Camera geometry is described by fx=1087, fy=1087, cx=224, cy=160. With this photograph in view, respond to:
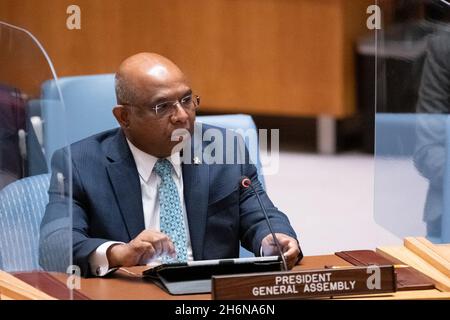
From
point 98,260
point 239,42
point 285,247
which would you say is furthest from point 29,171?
point 239,42

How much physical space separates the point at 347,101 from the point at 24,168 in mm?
4475

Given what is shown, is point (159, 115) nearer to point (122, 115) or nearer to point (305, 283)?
point (122, 115)

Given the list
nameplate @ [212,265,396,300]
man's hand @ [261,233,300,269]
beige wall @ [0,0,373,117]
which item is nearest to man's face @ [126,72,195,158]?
man's hand @ [261,233,300,269]

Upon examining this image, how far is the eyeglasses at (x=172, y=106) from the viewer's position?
2922 millimetres

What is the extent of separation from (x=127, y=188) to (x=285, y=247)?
48cm

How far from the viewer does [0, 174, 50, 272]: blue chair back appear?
8.16 ft

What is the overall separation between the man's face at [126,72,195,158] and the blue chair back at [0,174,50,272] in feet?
1.66

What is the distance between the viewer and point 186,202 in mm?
3008

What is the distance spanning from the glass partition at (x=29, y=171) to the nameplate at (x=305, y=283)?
354 millimetres

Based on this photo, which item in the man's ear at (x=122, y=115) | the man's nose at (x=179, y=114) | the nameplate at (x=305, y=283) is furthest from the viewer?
the man's ear at (x=122, y=115)

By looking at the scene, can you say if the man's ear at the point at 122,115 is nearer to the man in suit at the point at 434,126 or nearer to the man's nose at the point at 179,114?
the man's nose at the point at 179,114

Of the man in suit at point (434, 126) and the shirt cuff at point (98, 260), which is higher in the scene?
the man in suit at point (434, 126)

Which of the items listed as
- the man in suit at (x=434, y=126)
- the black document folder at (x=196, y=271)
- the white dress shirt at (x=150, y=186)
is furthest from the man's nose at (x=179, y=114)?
the man in suit at (x=434, y=126)
